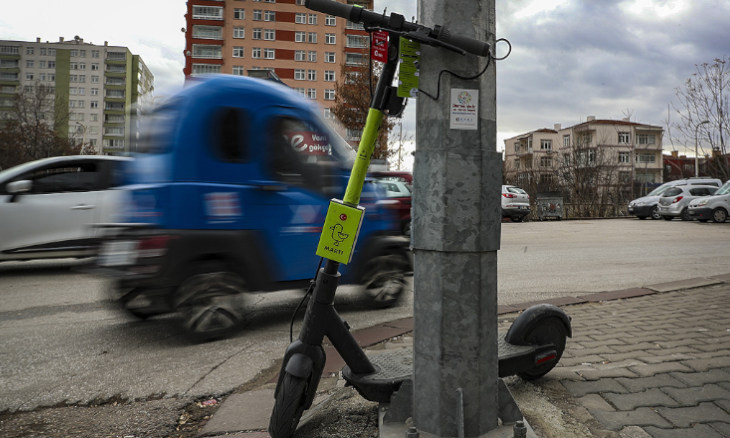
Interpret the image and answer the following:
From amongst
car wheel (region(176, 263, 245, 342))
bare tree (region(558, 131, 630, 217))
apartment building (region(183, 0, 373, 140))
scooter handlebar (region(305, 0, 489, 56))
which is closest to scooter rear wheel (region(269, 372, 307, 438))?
scooter handlebar (region(305, 0, 489, 56))

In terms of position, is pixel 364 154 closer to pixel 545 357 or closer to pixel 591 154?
pixel 545 357

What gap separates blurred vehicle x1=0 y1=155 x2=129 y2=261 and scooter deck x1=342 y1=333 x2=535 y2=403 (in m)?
6.44

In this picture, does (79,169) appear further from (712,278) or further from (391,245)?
(712,278)

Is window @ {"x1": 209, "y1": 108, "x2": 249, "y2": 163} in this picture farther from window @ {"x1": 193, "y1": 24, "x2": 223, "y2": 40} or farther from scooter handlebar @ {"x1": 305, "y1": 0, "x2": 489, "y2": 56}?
window @ {"x1": 193, "y1": 24, "x2": 223, "y2": 40}

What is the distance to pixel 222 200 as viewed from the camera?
4590 mm

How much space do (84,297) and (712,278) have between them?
835 cm

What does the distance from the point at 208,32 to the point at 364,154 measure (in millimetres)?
78100

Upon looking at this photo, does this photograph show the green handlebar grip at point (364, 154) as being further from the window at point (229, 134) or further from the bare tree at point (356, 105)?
the bare tree at point (356, 105)

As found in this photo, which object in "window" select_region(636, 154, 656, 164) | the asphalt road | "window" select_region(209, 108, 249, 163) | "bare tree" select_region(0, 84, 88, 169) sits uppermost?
"window" select_region(636, 154, 656, 164)

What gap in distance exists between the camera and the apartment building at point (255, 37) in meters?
72.1

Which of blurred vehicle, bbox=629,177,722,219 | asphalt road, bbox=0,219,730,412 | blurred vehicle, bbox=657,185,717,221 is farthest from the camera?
blurred vehicle, bbox=629,177,722,219

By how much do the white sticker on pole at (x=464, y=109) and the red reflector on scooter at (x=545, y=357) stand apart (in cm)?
152

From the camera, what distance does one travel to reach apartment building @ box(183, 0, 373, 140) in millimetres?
72125

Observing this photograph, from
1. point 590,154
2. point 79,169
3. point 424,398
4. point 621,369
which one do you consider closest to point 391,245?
point 621,369
